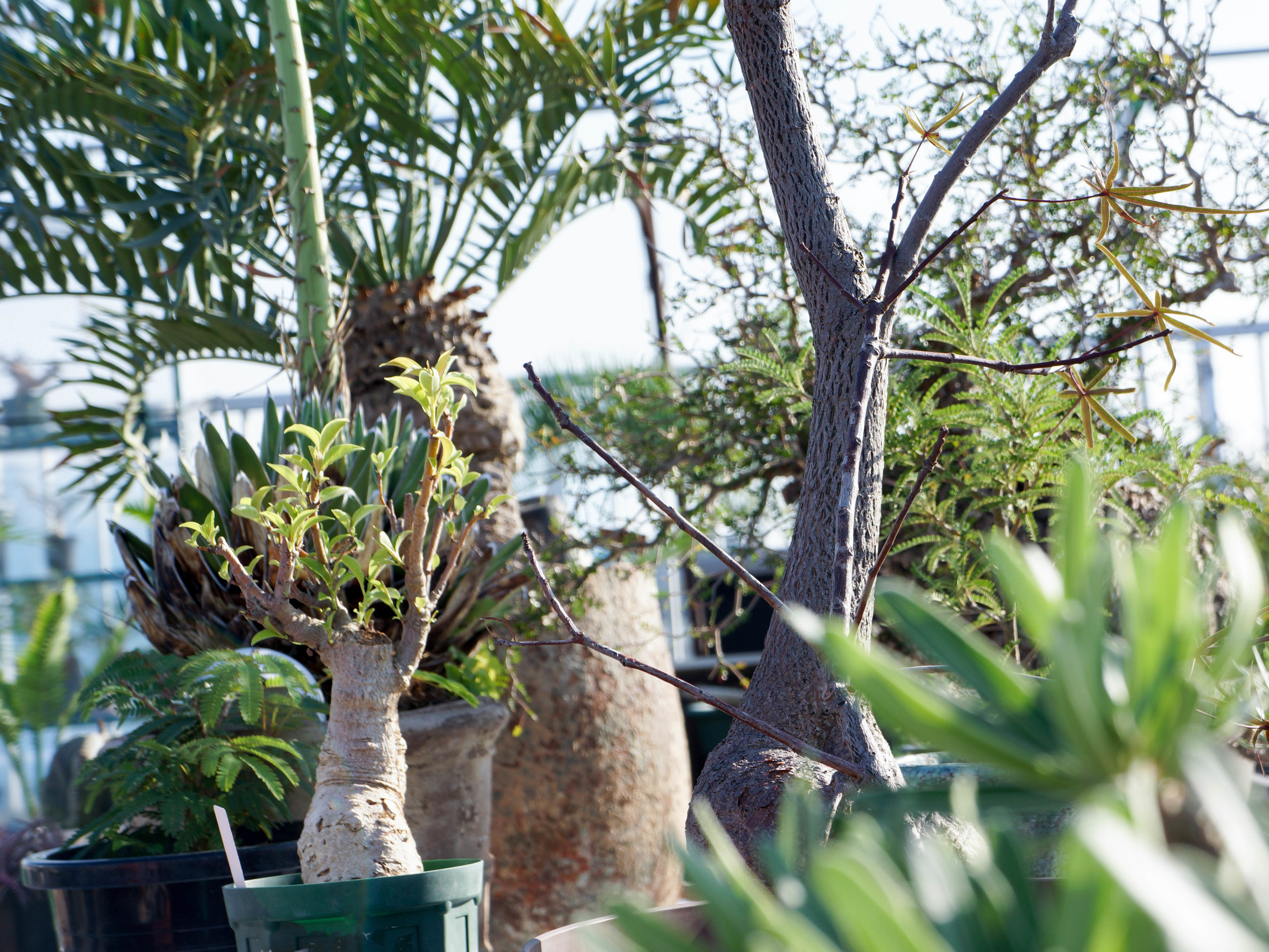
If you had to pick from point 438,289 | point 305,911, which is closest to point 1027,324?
point 305,911

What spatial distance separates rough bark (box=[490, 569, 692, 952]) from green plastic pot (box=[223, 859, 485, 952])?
118 cm

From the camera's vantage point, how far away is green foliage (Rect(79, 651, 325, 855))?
0.99 metres

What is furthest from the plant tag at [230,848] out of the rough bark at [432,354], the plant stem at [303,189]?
the rough bark at [432,354]

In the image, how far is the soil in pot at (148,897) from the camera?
943 mm

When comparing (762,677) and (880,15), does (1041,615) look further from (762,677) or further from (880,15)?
(880,15)

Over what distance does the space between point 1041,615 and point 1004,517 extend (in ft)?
2.78

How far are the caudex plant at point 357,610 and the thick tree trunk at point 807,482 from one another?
26 centimetres

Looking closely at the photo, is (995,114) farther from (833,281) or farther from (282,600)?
(282,600)

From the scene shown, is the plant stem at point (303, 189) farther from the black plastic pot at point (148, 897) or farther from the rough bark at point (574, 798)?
the rough bark at point (574, 798)

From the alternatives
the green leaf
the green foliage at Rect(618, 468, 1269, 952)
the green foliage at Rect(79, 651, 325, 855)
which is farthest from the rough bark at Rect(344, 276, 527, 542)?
the green foliage at Rect(618, 468, 1269, 952)

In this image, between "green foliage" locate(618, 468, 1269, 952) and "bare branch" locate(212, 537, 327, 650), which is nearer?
"green foliage" locate(618, 468, 1269, 952)

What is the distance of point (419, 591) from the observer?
2.74 ft

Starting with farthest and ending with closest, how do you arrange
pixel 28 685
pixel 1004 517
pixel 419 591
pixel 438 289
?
pixel 28 685 → pixel 438 289 → pixel 1004 517 → pixel 419 591

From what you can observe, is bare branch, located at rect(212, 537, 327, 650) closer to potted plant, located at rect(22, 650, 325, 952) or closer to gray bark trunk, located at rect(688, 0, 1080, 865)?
potted plant, located at rect(22, 650, 325, 952)
